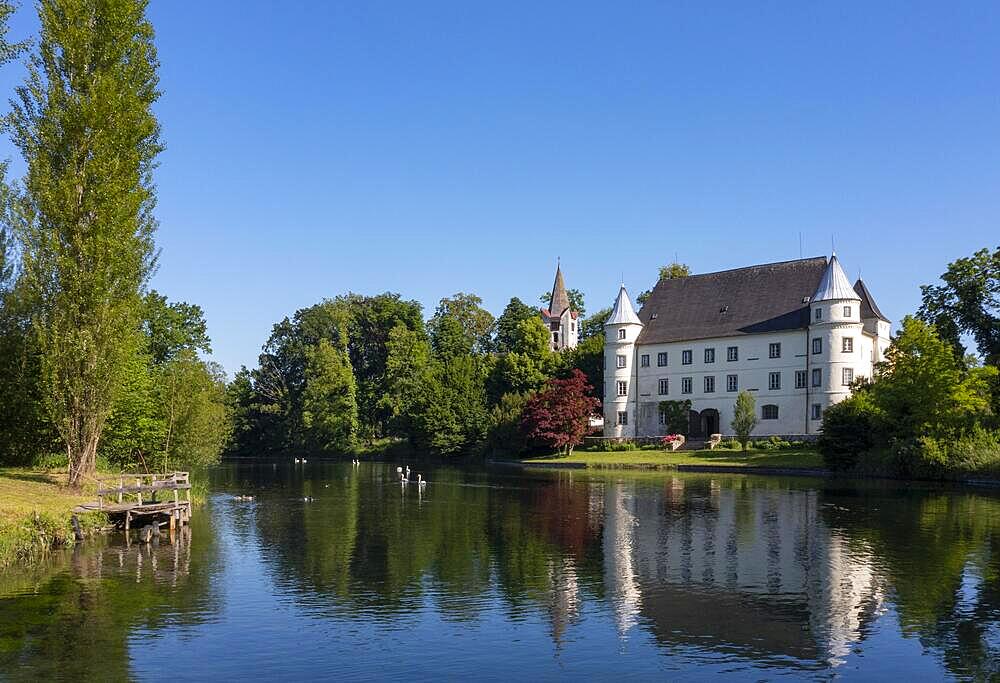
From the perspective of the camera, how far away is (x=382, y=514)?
1394 inches

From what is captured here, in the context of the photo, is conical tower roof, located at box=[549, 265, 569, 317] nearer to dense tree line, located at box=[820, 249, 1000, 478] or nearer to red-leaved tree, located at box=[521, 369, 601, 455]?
red-leaved tree, located at box=[521, 369, 601, 455]

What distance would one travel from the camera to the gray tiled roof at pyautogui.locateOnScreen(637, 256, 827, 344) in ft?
249

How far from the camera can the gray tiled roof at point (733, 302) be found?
76000 millimetres

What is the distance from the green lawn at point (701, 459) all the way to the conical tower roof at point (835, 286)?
552 inches

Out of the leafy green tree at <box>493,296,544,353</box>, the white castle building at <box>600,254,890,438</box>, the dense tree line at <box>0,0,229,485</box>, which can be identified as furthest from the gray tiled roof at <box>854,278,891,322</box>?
the dense tree line at <box>0,0,229,485</box>

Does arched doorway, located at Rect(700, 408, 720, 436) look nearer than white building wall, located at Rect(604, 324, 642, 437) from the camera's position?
Yes

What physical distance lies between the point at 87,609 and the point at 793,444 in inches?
2340

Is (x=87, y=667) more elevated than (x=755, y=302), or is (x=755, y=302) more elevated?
(x=755, y=302)

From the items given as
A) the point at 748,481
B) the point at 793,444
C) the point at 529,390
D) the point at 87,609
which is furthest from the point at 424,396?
the point at 87,609

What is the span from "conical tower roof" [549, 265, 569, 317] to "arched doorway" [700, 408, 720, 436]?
3955 centimetres

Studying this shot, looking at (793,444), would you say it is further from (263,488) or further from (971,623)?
(971,623)

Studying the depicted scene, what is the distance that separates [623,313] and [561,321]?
31.5 meters

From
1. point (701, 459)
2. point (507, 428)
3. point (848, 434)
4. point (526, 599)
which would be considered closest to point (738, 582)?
point (526, 599)

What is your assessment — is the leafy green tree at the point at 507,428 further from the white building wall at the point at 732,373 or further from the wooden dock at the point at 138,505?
the wooden dock at the point at 138,505
